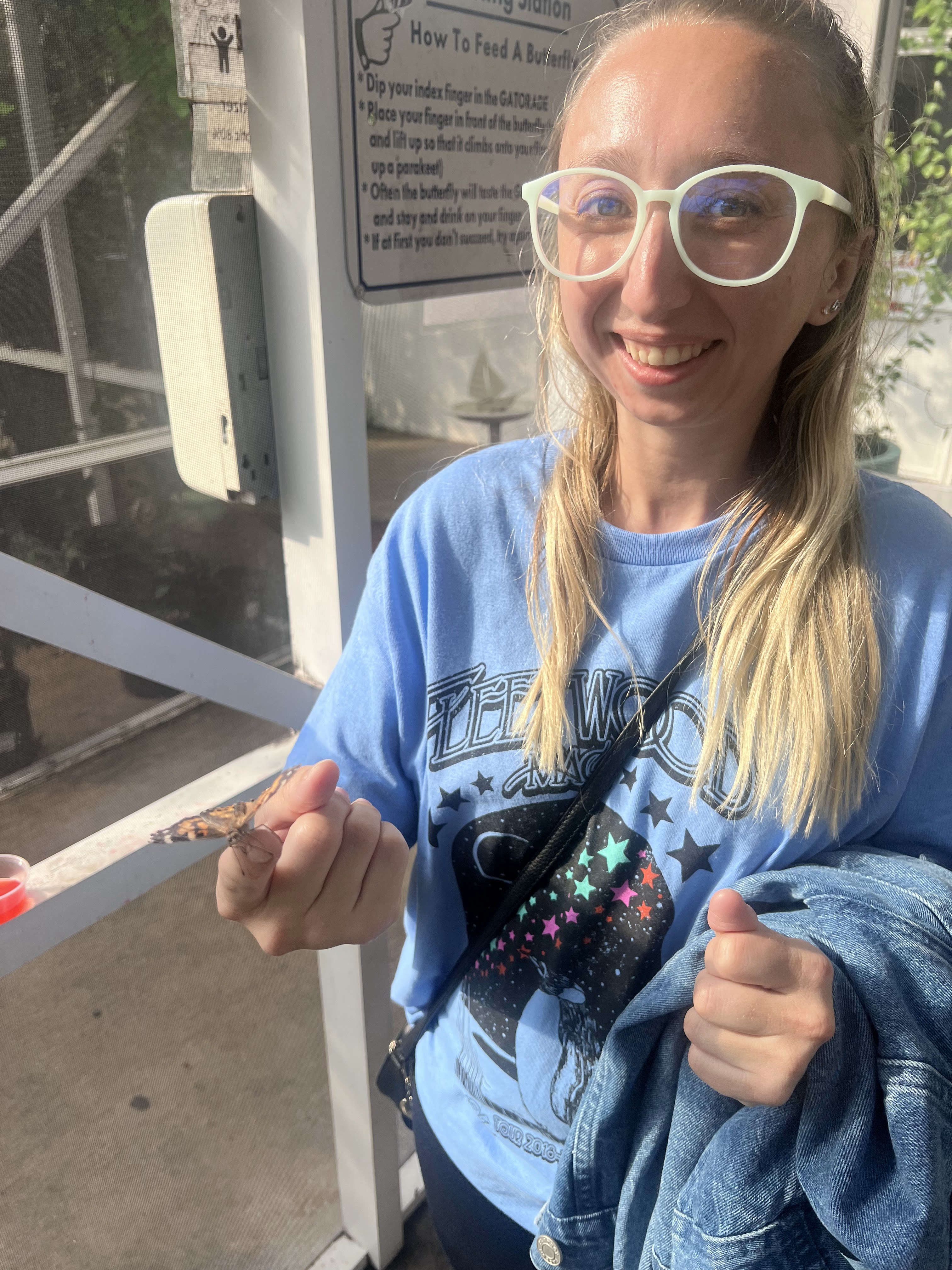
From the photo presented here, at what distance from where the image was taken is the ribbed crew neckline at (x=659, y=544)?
0.94 metres

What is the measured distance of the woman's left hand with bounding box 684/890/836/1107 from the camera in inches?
26.7

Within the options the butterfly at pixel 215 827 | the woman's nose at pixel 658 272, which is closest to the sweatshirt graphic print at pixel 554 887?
the butterfly at pixel 215 827

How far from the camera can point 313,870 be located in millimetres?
837

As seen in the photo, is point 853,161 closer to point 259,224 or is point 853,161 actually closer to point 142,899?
point 259,224

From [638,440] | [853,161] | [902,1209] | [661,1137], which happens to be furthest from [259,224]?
[902,1209]

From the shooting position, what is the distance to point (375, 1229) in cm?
181

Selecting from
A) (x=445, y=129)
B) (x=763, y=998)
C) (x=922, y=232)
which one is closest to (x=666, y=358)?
(x=763, y=998)

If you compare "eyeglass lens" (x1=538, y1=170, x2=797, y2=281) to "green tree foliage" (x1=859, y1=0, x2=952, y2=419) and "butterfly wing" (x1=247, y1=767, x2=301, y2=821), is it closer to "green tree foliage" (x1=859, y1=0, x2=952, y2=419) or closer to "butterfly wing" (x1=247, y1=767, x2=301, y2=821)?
"butterfly wing" (x1=247, y1=767, x2=301, y2=821)

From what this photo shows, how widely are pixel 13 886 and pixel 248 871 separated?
460mm

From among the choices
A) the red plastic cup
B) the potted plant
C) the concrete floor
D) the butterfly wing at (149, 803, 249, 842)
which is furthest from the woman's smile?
the potted plant

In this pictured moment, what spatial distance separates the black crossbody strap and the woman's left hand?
0.80ft

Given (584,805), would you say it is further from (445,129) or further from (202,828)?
(445,129)

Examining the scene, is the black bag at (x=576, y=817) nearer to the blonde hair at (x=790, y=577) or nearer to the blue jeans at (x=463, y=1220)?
the blonde hair at (x=790, y=577)

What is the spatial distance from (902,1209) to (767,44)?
102cm
